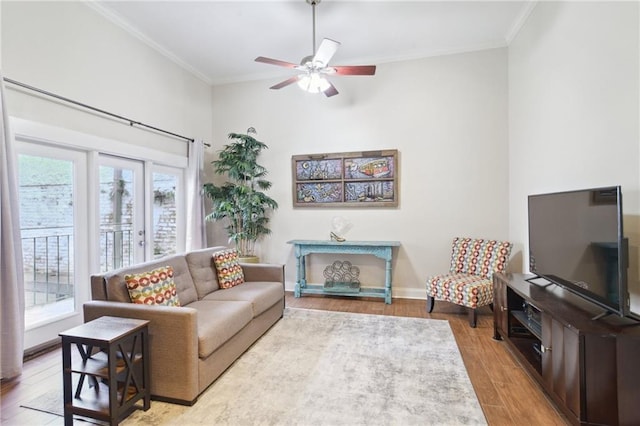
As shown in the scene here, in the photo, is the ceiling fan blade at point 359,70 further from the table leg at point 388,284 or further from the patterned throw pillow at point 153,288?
the patterned throw pillow at point 153,288

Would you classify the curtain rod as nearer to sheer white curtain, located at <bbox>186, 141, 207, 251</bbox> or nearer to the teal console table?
sheer white curtain, located at <bbox>186, 141, 207, 251</bbox>

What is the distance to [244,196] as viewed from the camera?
463 centimetres

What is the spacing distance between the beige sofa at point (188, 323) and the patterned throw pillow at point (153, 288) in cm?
9

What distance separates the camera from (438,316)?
370 centimetres

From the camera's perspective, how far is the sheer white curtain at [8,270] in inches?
93.0

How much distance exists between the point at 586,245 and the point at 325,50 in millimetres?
2567

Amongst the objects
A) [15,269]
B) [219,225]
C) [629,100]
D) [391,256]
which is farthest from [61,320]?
[629,100]

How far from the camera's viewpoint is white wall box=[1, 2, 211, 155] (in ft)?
8.72

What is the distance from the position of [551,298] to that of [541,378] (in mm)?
540

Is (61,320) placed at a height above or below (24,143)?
below

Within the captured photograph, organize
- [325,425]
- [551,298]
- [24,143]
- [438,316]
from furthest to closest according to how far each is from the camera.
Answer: [438,316]
[24,143]
[551,298]
[325,425]

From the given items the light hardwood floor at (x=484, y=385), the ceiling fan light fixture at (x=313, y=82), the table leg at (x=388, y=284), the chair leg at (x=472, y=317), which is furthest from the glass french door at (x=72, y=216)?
the chair leg at (x=472, y=317)

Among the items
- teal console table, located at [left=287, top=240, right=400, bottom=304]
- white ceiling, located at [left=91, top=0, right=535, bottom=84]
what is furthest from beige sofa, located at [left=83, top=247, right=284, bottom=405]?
white ceiling, located at [left=91, top=0, right=535, bottom=84]

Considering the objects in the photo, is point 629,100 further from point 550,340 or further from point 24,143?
point 24,143
